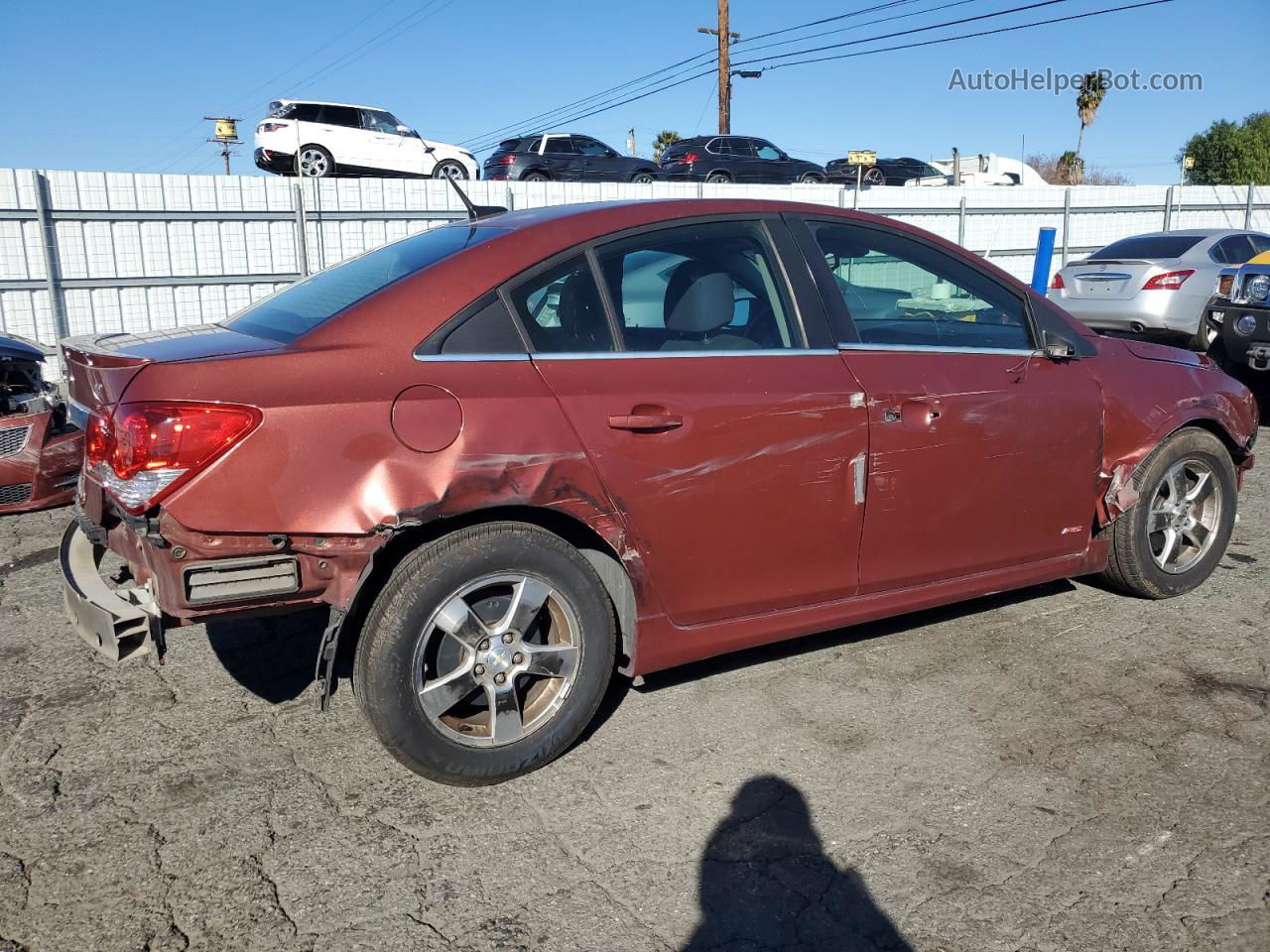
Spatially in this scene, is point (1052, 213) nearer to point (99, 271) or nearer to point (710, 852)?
point (99, 271)

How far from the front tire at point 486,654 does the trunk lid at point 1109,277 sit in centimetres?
977

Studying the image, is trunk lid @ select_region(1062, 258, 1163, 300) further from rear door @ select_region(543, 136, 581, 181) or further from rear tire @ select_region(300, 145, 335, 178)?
rear tire @ select_region(300, 145, 335, 178)

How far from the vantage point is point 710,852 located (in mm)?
2723

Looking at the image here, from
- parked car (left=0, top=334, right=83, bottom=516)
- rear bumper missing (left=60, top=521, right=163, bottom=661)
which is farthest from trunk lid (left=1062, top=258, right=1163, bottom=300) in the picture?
rear bumper missing (left=60, top=521, right=163, bottom=661)

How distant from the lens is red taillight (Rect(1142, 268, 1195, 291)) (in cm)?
1067

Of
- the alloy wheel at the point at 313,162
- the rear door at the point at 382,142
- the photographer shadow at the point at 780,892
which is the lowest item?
the photographer shadow at the point at 780,892

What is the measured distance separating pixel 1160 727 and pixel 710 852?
1.67 meters

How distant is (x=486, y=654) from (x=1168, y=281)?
33.2ft

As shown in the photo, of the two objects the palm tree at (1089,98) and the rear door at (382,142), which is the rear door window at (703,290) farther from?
the palm tree at (1089,98)

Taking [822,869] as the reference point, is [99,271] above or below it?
above

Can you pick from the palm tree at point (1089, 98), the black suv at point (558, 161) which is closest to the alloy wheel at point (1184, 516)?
the black suv at point (558, 161)

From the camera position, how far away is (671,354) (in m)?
3.25

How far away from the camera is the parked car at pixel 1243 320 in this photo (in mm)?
7809

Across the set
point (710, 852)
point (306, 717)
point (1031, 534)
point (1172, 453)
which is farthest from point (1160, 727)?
point (306, 717)
